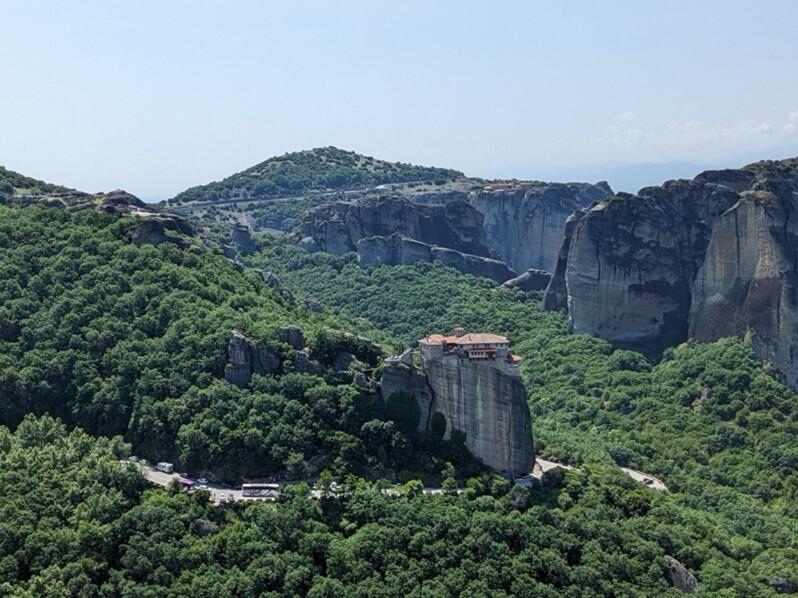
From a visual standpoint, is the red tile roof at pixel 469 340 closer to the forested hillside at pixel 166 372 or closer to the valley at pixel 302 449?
the valley at pixel 302 449

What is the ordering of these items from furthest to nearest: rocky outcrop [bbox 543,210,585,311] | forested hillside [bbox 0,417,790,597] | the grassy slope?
rocky outcrop [bbox 543,210,585,311] < the grassy slope < forested hillside [bbox 0,417,790,597]

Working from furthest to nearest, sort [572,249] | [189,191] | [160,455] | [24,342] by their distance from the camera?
[189,191] → [572,249] → [24,342] → [160,455]

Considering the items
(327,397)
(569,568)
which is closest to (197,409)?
(327,397)

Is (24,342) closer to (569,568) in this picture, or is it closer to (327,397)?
(327,397)

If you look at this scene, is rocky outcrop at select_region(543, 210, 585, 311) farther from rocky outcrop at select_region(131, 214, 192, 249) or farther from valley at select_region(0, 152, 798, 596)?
rocky outcrop at select_region(131, 214, 192, 249)

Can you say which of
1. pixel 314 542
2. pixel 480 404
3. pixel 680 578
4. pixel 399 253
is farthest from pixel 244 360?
pixel 399 253

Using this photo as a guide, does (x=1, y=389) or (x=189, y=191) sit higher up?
(x=189, y=191)

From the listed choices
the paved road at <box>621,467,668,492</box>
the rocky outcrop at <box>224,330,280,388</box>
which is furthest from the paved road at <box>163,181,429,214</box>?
the paved road at <box>621,467,668,492</box>
